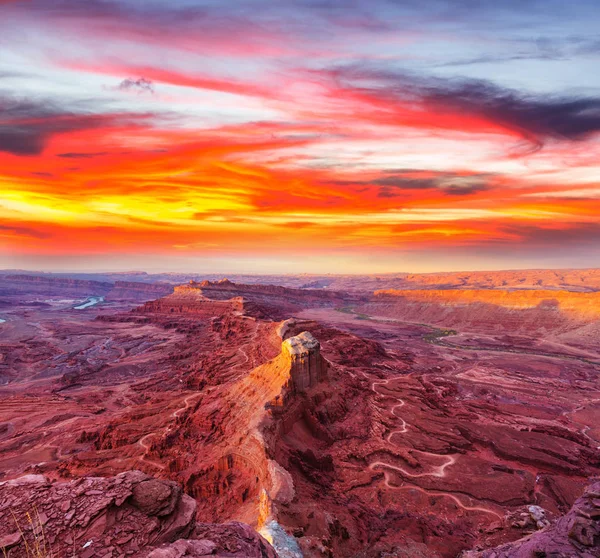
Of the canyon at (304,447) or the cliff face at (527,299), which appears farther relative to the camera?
the cliff face at (527,299)

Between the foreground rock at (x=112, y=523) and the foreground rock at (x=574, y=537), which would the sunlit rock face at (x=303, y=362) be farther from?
the foreground rock at (x=112, y=523)

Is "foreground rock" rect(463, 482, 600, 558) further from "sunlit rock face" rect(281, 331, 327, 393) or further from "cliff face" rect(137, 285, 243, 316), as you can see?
"cliff face" rect(137, 285, 243, 316)

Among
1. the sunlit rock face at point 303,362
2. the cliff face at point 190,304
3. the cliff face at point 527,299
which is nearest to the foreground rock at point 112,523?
the sunlit rock face at point 303,362

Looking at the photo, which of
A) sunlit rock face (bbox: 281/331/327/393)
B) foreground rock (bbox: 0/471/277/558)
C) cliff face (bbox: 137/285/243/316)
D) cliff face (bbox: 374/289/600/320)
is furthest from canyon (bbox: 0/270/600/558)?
cliff face (bbox: 137/285/243/316)

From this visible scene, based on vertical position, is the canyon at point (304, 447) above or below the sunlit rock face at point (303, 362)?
below

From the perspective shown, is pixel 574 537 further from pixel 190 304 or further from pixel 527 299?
pixel 527 299

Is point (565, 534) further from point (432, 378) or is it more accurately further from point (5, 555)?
point (432, 378)
